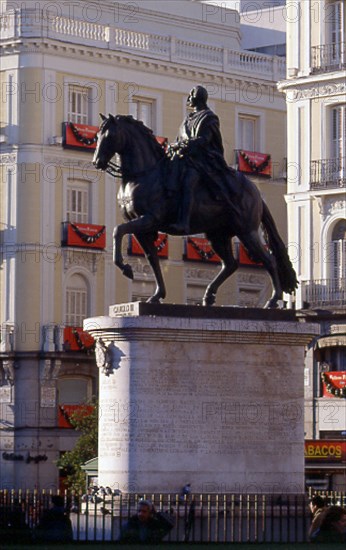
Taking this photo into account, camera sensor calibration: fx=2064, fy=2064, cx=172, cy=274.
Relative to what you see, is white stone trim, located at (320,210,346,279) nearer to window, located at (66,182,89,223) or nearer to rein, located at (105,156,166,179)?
window, located at (66,182,89,223)

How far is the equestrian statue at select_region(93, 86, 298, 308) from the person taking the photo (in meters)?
37.0

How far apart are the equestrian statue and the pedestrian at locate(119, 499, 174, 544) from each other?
5182 mm

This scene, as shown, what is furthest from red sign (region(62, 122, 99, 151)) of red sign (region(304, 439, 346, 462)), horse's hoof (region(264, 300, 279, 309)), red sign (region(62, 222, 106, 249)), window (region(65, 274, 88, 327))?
horse's hoof (region(264, 300, 279, 309))

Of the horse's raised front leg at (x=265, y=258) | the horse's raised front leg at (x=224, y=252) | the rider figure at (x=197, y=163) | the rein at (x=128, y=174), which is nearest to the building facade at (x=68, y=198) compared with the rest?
the horse's raised front leg at (x=224, y=252)

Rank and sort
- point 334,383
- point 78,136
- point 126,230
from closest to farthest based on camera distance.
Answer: point 126,230
point 334,383
point 78,136

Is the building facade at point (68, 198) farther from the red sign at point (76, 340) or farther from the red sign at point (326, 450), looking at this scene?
the red sign at point (326, 450)

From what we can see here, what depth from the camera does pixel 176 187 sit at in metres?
37.1

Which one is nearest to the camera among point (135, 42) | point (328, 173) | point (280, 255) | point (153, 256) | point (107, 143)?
point (107, 143)

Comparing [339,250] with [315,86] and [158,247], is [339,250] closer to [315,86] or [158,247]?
[315,86]

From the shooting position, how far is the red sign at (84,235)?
239ft

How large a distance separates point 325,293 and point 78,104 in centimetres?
1350

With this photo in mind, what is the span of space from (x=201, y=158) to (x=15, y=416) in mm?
35009

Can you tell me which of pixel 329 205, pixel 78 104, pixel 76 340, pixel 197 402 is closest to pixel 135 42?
pixel 78 104

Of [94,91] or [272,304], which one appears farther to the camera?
[94,91]
